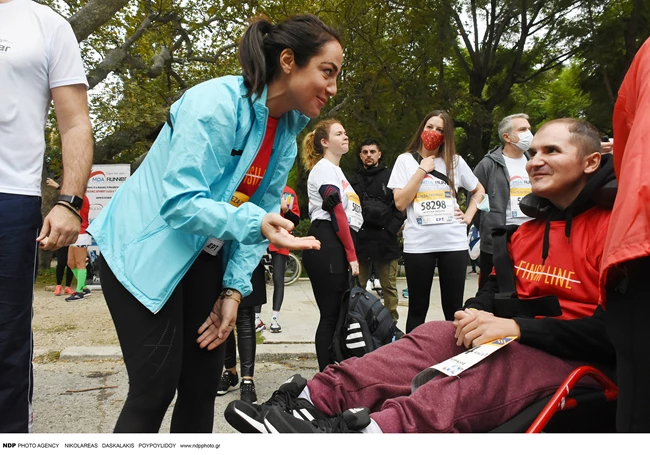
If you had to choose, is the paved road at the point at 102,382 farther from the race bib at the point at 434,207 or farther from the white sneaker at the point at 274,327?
the race bib at the point at 434,207

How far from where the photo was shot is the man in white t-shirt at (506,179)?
4.54 m

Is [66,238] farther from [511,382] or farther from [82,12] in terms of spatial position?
[82,12]

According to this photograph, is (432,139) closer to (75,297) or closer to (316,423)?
(316,423)

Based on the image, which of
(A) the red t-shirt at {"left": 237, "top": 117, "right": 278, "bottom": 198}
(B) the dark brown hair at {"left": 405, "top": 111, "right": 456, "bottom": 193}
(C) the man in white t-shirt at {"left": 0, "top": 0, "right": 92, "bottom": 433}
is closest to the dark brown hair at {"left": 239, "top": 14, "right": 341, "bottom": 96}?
(A) the red t-shirt at {"left": 237, "top": 117, "right": 278, "bottom": 198}

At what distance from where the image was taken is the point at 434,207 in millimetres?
4406

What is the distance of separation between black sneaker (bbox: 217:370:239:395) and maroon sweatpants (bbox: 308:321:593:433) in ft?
7.20

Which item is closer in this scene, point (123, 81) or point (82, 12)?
point (82, 12)

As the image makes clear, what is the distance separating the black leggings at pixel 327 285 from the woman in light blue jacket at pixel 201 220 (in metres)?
1.75

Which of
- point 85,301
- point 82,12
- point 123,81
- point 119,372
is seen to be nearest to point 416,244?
point 119,372

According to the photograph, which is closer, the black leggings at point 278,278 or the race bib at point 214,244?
the race bib at point 214,244

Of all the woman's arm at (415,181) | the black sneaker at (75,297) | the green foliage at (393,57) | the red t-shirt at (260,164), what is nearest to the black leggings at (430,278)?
the woman's arm at (415,181)

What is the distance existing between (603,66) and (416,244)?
11.6 metres

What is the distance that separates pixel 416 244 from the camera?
4.37 meters

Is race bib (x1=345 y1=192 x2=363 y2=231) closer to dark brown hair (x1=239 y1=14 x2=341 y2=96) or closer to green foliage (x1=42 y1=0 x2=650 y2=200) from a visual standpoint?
dark brown hair (x1=239 y1=14 x2=341 y2=96)
